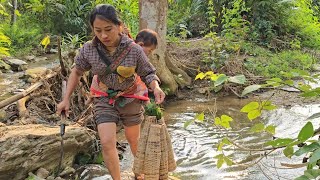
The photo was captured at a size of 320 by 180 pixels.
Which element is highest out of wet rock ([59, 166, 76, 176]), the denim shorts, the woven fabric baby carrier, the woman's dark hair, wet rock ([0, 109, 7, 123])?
the woman's dark hair

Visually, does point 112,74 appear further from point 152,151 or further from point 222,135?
point 222,135

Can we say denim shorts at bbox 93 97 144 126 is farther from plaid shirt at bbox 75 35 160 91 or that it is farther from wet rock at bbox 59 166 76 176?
wet rock at bbox 59 166 76 176

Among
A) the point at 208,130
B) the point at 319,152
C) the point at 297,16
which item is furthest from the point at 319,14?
the point at 319,152

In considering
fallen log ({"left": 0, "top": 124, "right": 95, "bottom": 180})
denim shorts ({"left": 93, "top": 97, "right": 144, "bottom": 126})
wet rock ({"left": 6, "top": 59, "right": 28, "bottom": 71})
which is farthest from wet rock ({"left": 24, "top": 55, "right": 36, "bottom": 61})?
denim shorts ({"left": 93, "top": 97, "right": 144, "bottom": 126})

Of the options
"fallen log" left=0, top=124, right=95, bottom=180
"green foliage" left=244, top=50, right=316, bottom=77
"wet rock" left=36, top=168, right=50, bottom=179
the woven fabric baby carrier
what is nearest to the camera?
the woven fabric baby carrier

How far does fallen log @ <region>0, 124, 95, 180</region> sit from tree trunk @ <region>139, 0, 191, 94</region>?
338 cm

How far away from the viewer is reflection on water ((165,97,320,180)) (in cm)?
440

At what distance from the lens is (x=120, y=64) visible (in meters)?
3.48

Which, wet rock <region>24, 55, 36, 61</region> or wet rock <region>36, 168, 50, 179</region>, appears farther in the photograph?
wet rock <region>24, 55, 36, 61</region>

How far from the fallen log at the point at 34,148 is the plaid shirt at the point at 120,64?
2.85 feet

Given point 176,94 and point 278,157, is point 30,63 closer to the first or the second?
point 176,94

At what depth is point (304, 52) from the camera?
1161 cm

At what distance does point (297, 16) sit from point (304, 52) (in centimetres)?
144

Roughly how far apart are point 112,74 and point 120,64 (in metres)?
0.12
